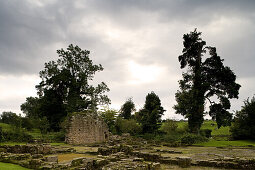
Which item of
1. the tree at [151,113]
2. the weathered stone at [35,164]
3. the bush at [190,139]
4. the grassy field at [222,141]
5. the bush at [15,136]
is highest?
the tree at [151,113]

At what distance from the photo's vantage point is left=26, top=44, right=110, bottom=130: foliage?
120 ft

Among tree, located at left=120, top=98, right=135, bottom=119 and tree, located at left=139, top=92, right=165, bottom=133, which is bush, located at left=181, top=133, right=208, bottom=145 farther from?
tree, located at left=120, top=98, right=135, bottom=119

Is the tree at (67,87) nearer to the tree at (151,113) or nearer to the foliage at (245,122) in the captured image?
the tree at (151,113)

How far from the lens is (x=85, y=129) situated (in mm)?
25672

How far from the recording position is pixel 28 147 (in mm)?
14977

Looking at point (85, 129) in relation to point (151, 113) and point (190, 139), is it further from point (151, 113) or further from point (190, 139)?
point (151, 113)

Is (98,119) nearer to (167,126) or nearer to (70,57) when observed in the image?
(167,126)

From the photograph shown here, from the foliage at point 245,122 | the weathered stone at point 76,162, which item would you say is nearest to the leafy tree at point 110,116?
the foliage at point 245,122

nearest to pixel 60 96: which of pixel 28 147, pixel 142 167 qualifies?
pixel 28 147

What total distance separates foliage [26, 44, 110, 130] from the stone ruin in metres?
8.96

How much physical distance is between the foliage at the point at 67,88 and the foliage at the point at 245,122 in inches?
852

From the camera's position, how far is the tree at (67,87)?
120 feet

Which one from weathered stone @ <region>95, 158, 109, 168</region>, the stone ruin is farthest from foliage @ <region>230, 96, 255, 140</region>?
weathered stone @ <region>95, 158, 109, 168</region>

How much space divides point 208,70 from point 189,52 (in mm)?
3943
